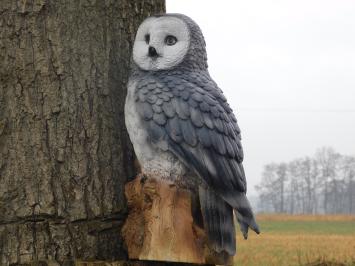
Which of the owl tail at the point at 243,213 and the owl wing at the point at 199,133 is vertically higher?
the owl wing at the point at 199,133

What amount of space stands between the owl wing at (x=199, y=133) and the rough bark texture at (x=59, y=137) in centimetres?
22

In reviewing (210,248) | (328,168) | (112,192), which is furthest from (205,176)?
(328,168)

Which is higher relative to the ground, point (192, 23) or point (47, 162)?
point (192, 23)

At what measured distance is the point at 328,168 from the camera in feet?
146

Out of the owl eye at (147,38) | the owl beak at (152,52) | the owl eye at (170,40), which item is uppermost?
the owl eye at (147,38)

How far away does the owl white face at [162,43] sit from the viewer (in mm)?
1893

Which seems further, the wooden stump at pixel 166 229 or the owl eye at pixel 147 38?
the owl eye at pixel 147 38

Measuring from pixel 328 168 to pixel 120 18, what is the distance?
44268mm

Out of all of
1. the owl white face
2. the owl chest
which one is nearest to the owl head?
the owl white face

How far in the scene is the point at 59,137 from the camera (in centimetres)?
192

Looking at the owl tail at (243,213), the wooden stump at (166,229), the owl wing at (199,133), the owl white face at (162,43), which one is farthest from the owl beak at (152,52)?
the owl tail at (243,213)

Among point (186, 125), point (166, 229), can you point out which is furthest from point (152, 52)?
point (166, 229)

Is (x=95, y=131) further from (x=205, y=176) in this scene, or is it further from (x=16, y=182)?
(x=205, y=176)

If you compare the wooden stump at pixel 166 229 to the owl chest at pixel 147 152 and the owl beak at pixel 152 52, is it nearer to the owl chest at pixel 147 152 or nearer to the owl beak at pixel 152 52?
the owl chest at pixel 147 152
